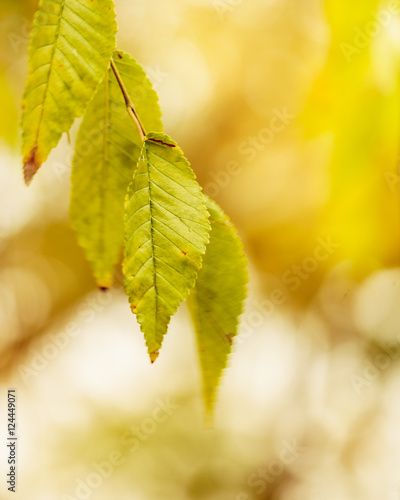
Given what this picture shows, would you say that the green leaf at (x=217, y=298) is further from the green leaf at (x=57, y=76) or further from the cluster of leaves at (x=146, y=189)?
the green leaf at (x=57, y=76)

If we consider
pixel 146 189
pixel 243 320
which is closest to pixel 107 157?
pixel 146 189

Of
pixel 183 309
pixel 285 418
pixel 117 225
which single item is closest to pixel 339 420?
pixel 285 418

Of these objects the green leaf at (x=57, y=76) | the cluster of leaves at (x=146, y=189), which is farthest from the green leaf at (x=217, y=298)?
the green leaf at (x=57, y=76)

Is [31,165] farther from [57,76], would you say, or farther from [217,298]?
[217,298]

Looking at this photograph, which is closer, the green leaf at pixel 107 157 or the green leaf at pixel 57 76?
the green leaf at pixel 57 76

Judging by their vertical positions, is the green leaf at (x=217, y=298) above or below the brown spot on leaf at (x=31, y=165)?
below

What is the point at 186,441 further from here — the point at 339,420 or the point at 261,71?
the point at 261,71

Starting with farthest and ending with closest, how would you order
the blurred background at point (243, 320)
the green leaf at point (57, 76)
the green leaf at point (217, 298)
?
the blurred background at point (243, 320), the green leaf at point (217, 298), the green leaf at point (57, 76)
